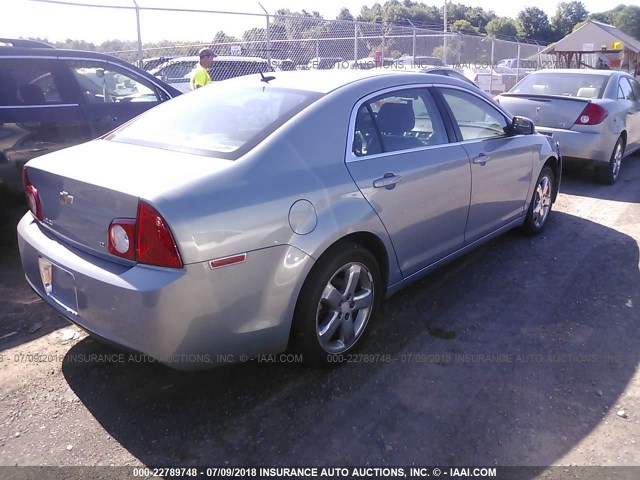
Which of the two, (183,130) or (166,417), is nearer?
(166,417)

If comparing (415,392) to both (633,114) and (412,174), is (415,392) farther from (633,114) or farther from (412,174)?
(633,114)

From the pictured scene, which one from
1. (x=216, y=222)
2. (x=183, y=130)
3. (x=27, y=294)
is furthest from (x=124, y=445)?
(x=27, y=294)

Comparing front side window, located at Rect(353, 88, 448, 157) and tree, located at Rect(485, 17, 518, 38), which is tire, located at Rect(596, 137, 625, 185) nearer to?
front side window, located at Rect(353, 88, 448, 157)

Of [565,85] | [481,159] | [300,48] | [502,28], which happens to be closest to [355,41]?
[300,48]

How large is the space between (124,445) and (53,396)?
64cm

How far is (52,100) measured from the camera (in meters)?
5.02

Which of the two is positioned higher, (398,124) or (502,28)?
(502,28)

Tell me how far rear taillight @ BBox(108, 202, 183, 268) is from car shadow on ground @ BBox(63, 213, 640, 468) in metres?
0.89

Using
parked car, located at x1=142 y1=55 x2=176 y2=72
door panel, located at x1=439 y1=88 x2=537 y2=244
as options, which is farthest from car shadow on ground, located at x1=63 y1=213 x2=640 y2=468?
parked car, located at x1=142 y1=55 x2=176 y2=72

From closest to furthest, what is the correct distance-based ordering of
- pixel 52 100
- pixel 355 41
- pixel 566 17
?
pixel 52 100 < pixel 355 41 < pixel 566 17

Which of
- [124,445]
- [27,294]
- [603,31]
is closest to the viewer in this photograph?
[124,445]

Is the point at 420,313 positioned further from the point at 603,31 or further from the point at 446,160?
the point at 603,31

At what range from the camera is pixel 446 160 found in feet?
12.2

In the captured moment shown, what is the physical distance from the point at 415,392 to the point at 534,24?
327ft
